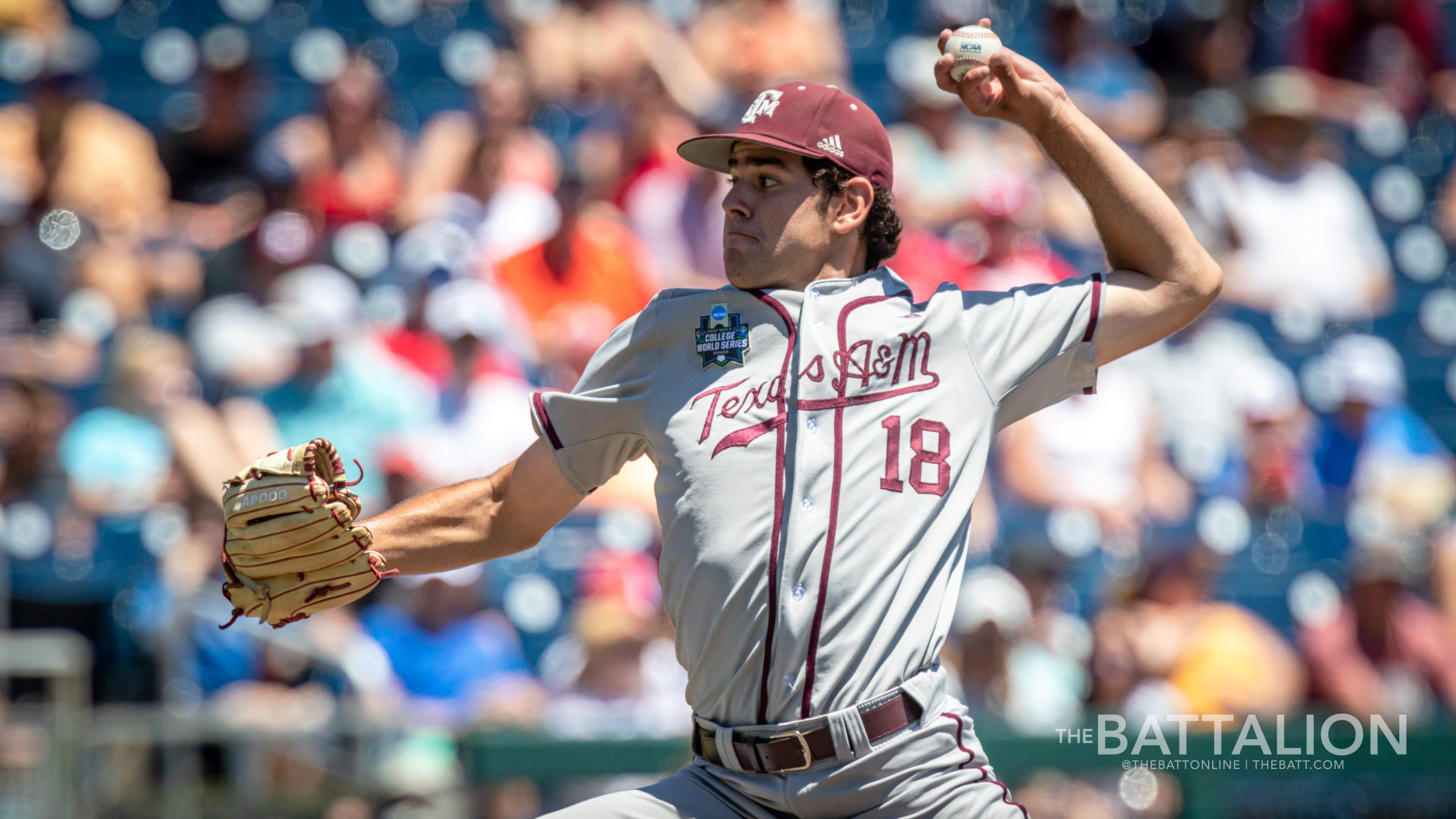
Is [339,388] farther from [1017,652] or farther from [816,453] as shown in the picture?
[816,453]

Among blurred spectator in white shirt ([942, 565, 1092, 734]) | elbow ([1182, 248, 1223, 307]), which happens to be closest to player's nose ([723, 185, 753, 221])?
elbow ([1182, 248, 1223, 307])

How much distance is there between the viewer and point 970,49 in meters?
3.04

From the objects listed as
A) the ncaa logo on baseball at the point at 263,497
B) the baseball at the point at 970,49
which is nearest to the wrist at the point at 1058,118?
the baseball at the point at 970,49

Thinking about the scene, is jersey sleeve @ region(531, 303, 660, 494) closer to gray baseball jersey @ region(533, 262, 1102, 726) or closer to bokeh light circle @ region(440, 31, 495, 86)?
gray baseball jersey @ region(533, 262, 1102, 726)

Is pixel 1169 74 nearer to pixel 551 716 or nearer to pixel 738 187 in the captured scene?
pixel 551 716

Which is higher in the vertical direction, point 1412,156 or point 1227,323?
point 1412,156

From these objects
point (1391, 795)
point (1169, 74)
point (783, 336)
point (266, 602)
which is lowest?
point (1391, 795)

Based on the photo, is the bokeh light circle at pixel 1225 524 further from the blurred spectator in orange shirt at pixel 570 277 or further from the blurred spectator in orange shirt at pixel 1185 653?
the blurred spectator in orange shirt at pixel 570 277

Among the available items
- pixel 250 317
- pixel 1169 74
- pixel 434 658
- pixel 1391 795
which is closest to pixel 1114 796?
pixel 1391 795

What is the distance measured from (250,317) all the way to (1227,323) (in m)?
5.00

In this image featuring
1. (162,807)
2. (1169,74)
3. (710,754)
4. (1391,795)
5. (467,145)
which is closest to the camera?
(710,754)

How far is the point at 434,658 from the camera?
19.7ft

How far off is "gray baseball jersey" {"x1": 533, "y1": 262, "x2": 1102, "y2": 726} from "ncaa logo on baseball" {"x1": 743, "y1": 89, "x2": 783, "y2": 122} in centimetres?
37

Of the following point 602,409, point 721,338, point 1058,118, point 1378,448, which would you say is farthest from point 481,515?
point 1378,448
